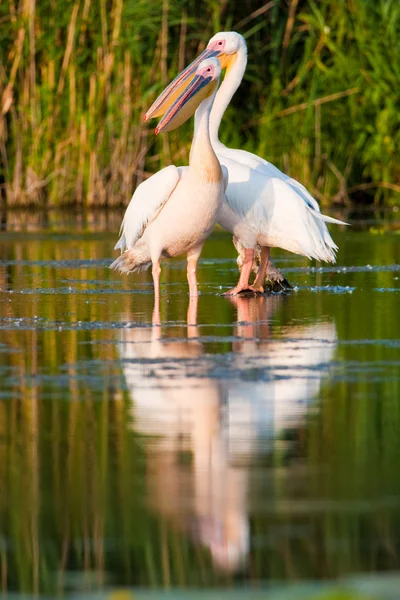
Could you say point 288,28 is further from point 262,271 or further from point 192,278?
point 192,278

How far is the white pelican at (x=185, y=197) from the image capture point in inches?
317

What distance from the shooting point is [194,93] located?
8492 mm

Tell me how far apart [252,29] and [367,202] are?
3784 millimetres

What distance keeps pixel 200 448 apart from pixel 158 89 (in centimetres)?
1321

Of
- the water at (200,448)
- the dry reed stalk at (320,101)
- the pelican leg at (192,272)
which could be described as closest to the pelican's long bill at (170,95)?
the pelican leg at (192,272)

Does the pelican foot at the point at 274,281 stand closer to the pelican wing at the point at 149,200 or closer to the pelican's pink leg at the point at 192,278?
the pelican's pink leg at the point at 192,278

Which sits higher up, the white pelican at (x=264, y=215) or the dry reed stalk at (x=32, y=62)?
the dry reed stalk at (x=32, y=62)

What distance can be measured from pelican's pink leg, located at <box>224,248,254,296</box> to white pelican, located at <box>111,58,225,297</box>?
1.22ft

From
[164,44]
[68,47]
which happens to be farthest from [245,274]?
[68,47]

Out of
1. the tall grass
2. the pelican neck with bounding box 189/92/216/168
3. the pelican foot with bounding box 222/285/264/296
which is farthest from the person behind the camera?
the tall grass

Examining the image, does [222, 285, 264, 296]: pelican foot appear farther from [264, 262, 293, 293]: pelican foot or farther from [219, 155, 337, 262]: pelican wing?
[219, 155, 337, 262]: pelican wing

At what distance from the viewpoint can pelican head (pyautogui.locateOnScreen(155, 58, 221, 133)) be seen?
8469 millimetres

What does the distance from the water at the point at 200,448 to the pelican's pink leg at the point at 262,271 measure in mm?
839

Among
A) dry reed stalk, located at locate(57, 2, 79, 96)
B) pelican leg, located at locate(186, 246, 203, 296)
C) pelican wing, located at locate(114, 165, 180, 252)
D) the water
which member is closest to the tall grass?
dry reed stalk, located at locate(57, 2, 79, 96)
